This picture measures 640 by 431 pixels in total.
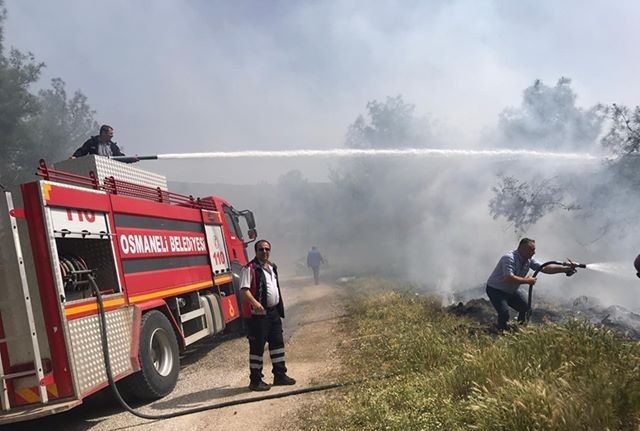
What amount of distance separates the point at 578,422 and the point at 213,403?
12.8ft

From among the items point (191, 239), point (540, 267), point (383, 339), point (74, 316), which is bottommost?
point (383, 339)

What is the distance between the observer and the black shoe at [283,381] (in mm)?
6141

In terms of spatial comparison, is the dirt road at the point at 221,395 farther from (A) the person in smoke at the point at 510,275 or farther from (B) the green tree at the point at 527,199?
(B) the green tree at the point at 527,199

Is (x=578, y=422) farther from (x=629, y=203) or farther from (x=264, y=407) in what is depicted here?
(x=629, y=203)

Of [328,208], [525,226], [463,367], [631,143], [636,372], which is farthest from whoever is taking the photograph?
[328,208]

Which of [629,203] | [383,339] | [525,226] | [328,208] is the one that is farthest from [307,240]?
[383,339]

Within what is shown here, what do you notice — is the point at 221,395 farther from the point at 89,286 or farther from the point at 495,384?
the point at 495,384

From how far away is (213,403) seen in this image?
5699 mm

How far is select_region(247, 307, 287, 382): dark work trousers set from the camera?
6086mm

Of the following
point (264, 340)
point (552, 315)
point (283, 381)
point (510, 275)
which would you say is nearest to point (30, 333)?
point (264, 340)

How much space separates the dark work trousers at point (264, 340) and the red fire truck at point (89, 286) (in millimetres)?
1182

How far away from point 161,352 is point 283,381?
Result: 1.68 m

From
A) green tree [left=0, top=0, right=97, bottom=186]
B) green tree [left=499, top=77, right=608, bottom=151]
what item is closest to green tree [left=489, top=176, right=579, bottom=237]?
green tree [left=499, top=77, right=608, bottom=151]

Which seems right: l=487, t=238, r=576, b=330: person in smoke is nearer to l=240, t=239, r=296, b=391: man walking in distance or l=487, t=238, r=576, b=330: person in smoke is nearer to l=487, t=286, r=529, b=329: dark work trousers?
l=487, t=286, r=529, b=329: dark work trousers
